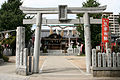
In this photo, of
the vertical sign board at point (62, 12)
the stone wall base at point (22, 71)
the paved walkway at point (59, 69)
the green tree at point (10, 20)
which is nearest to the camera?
the stone wall base at point (22, 71)

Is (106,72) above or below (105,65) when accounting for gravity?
below

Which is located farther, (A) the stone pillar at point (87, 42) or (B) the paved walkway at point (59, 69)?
(A) the stone pillar at point (87, 42)

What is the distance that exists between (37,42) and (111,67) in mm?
5177

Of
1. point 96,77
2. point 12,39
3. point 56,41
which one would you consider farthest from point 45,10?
point 56,41

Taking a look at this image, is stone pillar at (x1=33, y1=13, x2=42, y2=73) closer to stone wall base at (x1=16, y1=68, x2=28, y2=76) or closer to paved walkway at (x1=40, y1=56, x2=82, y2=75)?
paved walkway at (x1=40, y1=56, x2=82, y2=75)

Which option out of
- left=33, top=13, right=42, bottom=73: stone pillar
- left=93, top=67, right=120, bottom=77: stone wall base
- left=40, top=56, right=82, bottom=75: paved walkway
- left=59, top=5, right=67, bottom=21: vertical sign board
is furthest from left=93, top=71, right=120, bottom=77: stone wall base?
left=59, top=5, right=67, bottom=21: vertical sign board

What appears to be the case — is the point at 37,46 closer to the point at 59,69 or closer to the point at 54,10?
the point at 54,10

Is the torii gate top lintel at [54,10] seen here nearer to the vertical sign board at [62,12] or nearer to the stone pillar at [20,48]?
the vertical sign board at [62,12]

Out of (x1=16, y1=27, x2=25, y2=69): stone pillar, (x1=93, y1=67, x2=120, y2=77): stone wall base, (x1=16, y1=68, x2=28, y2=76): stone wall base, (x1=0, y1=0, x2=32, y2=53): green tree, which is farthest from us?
(x1=0, y1=0, x2=32, y2=53): green tree

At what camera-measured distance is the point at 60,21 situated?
10523mm

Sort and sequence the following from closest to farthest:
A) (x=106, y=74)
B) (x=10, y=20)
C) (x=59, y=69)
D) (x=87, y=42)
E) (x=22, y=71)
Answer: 1. (x=106, y=74)
2. (x=22, y=71)
3. (x=87, y=42)
4. (x=59, y=69)
5. (x=10, y=20)

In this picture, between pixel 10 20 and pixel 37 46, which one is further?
pixel 10 20

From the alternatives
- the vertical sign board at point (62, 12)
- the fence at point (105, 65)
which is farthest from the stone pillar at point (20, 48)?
the fence at point (105, 65)

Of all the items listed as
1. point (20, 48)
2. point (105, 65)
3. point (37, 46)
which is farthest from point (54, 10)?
point (105, 65)
